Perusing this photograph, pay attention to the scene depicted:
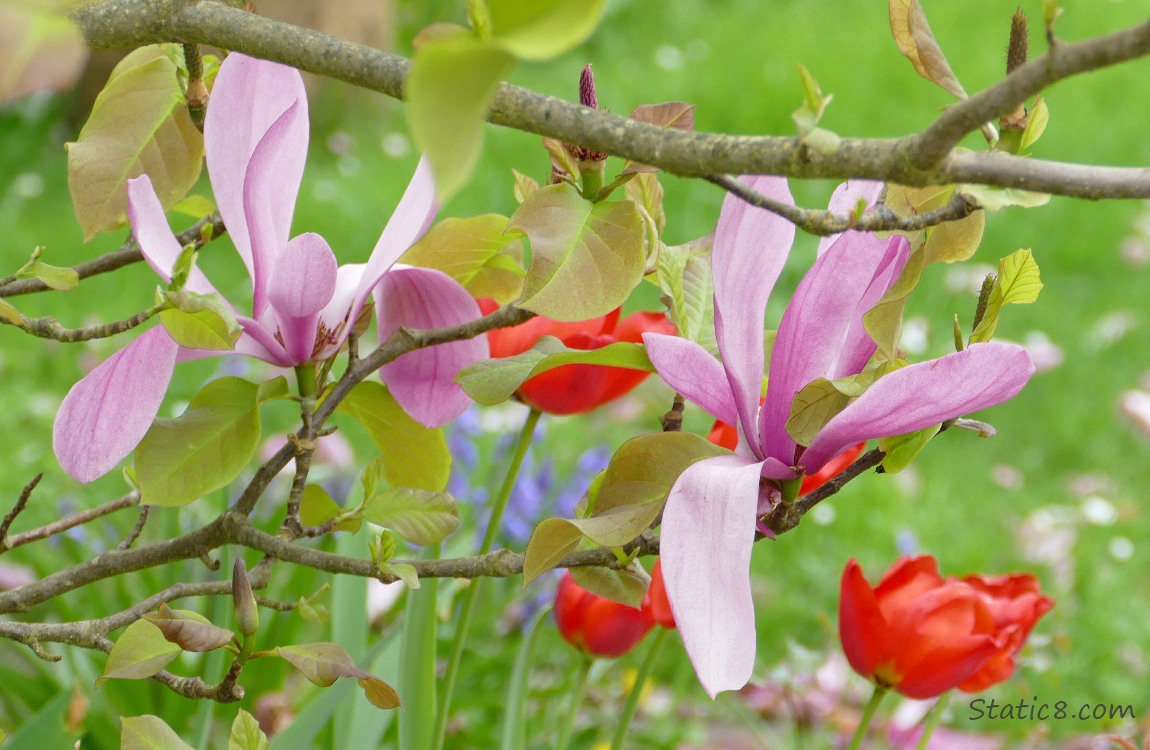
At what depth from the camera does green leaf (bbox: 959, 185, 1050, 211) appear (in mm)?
324

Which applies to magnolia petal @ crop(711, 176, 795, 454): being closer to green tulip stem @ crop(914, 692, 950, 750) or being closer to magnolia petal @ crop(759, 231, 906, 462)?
magnolia petal @ crop(759, 231, 906, 462)

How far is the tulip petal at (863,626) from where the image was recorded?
0.61m

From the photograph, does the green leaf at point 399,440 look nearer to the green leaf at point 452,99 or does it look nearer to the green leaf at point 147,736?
the green leaf at point 147,736

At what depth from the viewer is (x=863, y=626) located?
620 millimetres

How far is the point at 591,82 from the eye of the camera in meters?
0.39

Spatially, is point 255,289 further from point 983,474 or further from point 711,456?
point 983,474

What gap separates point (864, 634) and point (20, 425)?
1683mm


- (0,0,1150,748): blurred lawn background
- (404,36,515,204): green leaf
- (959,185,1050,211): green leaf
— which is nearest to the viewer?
(404,36,515,204): green leaf

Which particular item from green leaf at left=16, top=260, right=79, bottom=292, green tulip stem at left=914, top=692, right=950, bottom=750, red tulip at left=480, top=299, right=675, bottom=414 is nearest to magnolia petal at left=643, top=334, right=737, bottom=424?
red tulip at left=480, top=299, right=675, bottom=414

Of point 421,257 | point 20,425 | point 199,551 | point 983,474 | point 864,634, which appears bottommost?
point 983,474

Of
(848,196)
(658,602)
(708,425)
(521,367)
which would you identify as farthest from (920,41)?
(708,425)

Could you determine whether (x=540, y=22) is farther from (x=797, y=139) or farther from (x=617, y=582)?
(x=617, y=582)

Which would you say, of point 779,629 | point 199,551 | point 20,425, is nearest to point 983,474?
point 779,629

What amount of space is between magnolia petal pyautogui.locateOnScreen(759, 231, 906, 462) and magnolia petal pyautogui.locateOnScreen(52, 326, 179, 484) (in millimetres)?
224
